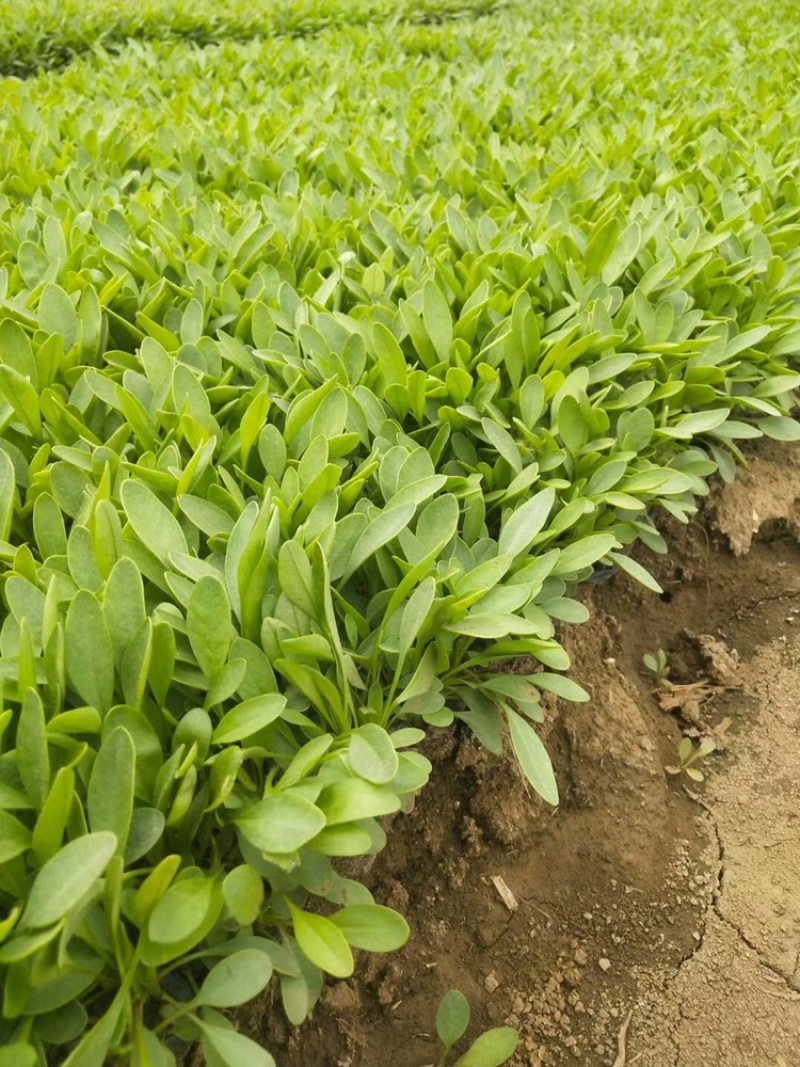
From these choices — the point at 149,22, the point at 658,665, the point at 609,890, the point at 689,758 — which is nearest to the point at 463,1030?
the point at 609,890

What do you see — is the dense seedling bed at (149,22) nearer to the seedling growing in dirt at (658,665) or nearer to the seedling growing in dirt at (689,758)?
the seedling growing in dirt at (658,665)

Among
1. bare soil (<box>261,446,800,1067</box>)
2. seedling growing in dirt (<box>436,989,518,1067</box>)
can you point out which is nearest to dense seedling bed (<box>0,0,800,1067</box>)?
seedling growing in dirt (<box>436,989,518,1067</box>)

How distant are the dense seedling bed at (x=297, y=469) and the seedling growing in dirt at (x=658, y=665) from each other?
39 centimetres

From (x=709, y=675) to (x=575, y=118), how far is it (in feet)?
8.44

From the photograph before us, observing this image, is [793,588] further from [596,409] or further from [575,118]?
[575,118]

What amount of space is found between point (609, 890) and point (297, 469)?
1.33m

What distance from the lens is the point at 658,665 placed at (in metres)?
2.70

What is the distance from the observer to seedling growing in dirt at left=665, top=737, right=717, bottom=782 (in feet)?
8.12

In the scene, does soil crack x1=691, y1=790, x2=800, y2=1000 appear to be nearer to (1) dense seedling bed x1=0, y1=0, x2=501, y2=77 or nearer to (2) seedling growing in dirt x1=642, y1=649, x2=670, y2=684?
Answer: (2) seedling growing in dirt x1=642, y1=649, x2=670, y2=684

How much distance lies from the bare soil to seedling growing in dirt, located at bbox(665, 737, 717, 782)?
24mm

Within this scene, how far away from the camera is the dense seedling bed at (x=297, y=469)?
1.20m

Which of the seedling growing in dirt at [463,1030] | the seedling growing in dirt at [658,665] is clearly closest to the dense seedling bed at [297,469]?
the seedling growing in dirt at [463,1030]

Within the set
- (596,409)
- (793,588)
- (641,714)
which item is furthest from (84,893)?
(793,588)

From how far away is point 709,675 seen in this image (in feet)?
8.93
